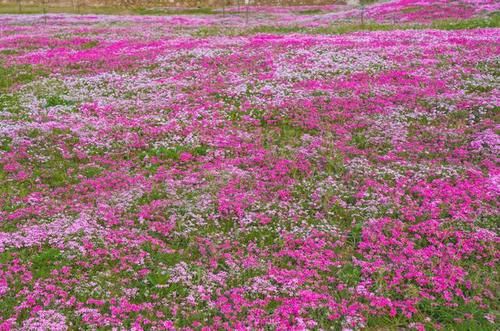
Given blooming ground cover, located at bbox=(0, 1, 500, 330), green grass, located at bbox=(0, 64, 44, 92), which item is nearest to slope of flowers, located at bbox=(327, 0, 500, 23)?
blooming ground cover, located at bbox=(0, 1, 500, 330)

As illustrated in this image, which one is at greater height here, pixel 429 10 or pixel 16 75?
pixel 429 10

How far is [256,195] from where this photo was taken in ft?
41.3

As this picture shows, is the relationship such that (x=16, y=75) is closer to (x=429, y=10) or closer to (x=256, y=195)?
(x=256, y=195)

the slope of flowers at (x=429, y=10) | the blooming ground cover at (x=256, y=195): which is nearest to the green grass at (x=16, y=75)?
the blooming ground cover at (x=256, y=195)

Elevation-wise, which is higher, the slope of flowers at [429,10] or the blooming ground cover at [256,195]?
the slope of flowers at [429,10]

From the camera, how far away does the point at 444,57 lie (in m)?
23.5

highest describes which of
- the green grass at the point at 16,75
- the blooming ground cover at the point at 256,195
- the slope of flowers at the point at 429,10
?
the slope of flowers at the point at 429,10

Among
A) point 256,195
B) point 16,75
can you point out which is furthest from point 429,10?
point 256,195

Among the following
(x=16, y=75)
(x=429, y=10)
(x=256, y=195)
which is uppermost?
(x=429, y=10)

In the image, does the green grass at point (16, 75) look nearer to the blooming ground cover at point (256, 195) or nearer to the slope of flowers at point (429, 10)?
the blooming ground cover at point (256, 195)

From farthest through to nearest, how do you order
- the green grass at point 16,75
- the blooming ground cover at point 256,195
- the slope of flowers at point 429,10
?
the slope of flowers at point 429,10
the green grass at point 16,75
the blooming ground cover at point 256,195

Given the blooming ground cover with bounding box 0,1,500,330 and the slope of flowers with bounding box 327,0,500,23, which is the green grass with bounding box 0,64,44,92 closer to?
the blooming ground cover with bounding box 0,1,500,330

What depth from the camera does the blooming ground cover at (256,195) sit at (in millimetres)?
8781

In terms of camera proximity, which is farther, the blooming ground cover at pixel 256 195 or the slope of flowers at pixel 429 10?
the slope of flowers at pixel 429 10
